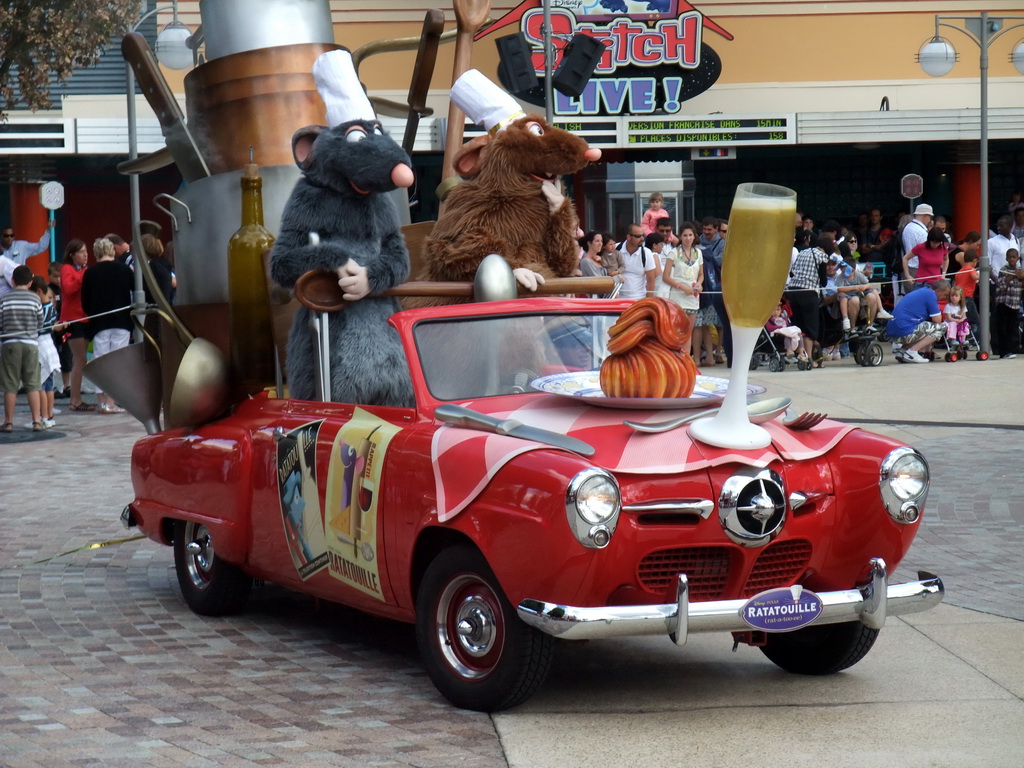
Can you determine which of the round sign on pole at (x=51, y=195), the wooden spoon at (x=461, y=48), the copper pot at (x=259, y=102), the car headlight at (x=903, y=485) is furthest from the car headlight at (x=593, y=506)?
the round sign on pole at (x=51, y=195)

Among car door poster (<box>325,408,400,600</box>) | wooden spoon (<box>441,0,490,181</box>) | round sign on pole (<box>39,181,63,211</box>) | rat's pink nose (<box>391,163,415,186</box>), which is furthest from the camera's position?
round sign on pole (<box>39,181,63,211</box>)

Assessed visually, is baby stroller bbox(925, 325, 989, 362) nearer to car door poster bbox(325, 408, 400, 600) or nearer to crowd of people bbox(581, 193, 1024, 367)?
crowd of people bbox(581, 193, 1024, 367)

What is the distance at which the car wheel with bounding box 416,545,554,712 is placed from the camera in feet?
15.8

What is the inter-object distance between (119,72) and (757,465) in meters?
26.9

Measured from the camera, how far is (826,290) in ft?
60.0

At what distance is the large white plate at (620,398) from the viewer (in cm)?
507

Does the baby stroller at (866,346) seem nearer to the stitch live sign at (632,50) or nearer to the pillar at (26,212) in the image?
the stitch live sign at (632,50)

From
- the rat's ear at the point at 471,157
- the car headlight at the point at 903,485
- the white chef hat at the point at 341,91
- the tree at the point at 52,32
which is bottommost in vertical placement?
the car headlight at the point at 903,485

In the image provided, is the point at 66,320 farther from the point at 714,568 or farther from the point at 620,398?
the point at 714,568

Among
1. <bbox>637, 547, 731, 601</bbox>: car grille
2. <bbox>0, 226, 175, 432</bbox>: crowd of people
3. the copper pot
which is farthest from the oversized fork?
<bbox>0, 226, 175, 432</bbox>: crowd of people

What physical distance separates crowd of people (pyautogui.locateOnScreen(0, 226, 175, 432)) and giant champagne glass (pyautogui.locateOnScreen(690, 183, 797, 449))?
9618mm

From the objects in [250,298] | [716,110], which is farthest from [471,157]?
[716,110]

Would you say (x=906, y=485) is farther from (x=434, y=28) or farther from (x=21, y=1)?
(x=21, y=1)

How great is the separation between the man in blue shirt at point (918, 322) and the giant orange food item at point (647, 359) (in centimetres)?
1351
